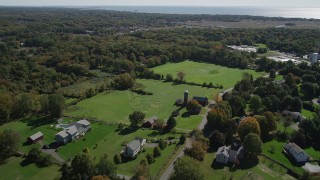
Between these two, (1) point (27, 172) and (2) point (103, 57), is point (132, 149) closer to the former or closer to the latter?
(1) point (27, 172)

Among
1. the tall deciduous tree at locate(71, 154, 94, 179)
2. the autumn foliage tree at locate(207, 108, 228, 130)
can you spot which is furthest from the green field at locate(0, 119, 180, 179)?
the autumn foliage tree at locate(207, 108, 228, 130)

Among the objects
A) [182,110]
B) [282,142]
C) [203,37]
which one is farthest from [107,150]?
[203,37]

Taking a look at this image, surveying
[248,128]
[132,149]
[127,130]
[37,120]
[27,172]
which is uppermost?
[248,128]

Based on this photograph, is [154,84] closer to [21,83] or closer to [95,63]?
[95,63]

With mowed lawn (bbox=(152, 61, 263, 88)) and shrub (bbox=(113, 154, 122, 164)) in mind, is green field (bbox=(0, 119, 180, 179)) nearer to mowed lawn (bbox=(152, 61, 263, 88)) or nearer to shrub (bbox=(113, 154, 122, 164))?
shrub (bbox=(113, 154, 122, 164))

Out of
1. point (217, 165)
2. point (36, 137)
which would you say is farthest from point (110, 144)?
point (217, 165)

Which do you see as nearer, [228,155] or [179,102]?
[228,155]
